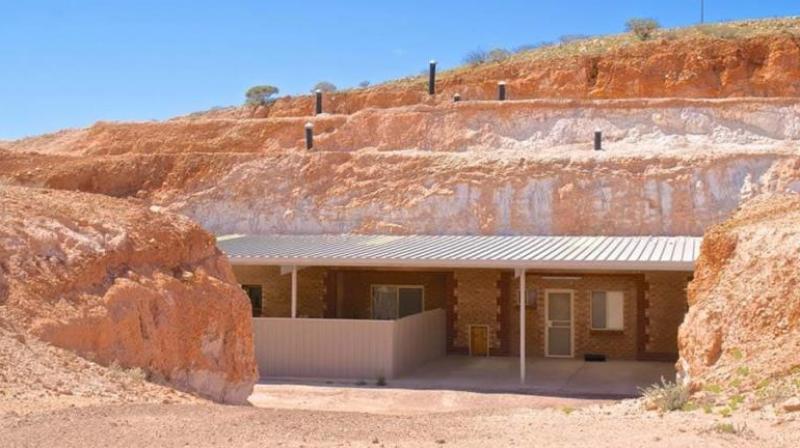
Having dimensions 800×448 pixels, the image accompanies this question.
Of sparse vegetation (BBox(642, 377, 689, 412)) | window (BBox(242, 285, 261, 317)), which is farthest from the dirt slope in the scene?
sparse vegetation (BBox(642, 377, 689, 412))

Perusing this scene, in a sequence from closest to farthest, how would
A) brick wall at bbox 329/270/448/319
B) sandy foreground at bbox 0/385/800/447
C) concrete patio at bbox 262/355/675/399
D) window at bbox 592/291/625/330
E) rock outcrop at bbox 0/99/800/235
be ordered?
sandy foreground at bbox 0/385/800/447 → concrete patio at bbox 262/355/675/399 → window at bbox 592/291/625/330 → brick wall at bbox 329/270/448/319 → rock outcrop at bbox 0/99/800/235

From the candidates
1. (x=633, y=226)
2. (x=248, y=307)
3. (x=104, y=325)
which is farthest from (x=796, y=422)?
(x=633, y=226)

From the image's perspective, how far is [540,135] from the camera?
29.5 metres

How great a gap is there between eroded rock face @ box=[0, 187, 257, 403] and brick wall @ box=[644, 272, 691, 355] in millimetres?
11910

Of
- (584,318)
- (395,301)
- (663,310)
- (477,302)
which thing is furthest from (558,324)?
(395,301)

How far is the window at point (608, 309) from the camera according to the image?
22.8 meters

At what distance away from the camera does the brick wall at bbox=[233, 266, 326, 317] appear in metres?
24.0

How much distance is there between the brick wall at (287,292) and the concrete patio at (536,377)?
3287 mm

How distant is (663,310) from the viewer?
73.0 feet

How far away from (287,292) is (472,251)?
16.9 ft

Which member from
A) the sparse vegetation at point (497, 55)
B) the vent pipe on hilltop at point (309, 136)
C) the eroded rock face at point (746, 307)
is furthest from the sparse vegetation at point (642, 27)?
the eroded rock face at point (746, 307)

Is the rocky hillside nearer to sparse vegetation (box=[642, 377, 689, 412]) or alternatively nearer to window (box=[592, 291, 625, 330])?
window (box=[592, 291, 625, 330])

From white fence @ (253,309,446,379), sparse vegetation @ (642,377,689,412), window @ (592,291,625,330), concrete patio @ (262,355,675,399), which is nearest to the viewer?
sparse vegetation @ (642,377,689,412)

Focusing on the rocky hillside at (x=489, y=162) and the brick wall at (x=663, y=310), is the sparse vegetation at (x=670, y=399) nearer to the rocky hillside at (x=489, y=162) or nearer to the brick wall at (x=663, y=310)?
the brick wall at (x=663, y=310)
